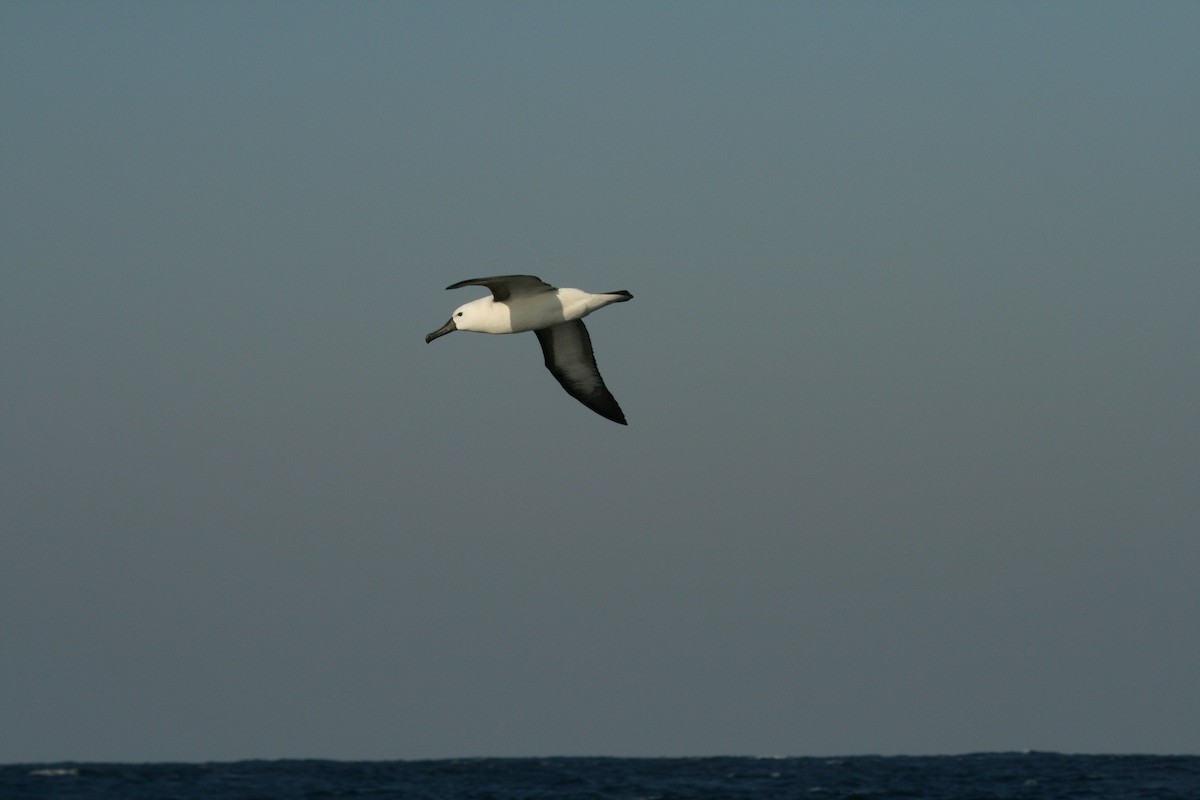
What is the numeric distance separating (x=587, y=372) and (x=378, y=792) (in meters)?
55.9

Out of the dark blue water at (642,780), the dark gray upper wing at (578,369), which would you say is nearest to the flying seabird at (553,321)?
the dark gray upper wing at (578,369)

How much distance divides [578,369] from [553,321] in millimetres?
2410

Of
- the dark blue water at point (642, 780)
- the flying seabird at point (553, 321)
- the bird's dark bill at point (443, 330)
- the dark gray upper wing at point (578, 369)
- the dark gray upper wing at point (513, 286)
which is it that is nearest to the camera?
the dark gray upper wing at point (513, 286)

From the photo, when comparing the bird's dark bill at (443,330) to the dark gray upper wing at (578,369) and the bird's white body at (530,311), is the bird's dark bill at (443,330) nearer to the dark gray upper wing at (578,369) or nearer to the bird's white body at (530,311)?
the bird's white body at (530,311)

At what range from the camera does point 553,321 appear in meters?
23.4

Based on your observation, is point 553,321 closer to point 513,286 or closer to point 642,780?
point 513,286

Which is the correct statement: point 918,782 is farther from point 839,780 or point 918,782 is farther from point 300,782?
point 300,782

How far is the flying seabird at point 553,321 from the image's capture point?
22781mm

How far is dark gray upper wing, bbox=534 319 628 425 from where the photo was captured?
83.6 feet

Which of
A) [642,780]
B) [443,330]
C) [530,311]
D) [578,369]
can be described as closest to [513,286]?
[530,311]

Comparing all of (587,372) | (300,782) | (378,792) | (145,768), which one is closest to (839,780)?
(378,792)

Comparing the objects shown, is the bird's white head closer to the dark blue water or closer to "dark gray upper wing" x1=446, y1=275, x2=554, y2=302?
"dark gray upper wing" x1=446, y1=275, x2=554, y2=302

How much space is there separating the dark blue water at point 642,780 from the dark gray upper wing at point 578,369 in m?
45.3

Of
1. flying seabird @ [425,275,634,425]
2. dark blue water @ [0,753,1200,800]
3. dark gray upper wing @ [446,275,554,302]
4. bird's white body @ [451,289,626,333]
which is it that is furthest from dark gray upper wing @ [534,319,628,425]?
dark blue water @ [0,753,1200,800]
